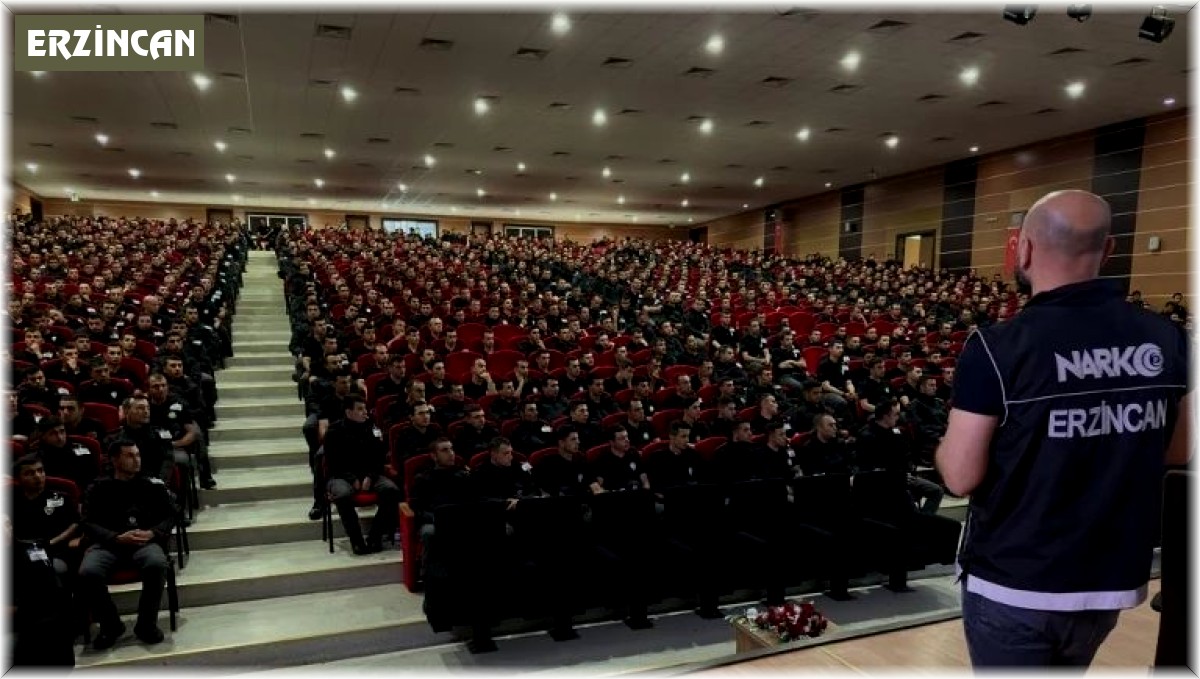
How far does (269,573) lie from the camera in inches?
180

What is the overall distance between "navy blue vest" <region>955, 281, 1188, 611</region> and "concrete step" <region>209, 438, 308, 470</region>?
5948 mm

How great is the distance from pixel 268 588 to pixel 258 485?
1.36 metres

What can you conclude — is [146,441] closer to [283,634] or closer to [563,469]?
[283,634]

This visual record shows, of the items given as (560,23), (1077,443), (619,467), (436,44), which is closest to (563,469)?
(619,467)

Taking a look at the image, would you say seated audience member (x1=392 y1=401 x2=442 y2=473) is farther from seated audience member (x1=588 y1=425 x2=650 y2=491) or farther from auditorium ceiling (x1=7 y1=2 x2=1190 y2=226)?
auditorium ceiling (x1=7 y1=2 x2=1190 y2=226)

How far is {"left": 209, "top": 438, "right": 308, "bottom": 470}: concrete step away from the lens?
6.15 m

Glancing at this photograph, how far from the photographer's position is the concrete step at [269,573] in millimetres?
4367

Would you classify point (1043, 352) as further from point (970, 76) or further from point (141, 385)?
point (970, 76)

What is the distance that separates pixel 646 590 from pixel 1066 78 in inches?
387

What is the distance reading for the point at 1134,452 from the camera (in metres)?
1.17

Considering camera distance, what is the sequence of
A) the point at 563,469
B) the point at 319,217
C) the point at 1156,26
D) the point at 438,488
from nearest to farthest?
the point at 438,488 → the point at 563,469 → the point at 1156,26 → the point at 319,217

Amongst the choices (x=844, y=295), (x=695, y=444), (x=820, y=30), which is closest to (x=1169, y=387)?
(x=695, y=444)

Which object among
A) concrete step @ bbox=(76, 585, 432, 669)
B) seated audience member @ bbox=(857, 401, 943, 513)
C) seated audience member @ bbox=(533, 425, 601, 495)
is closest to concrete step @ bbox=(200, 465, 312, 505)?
concrete step @ bbox=(76, 585, 432, 669)

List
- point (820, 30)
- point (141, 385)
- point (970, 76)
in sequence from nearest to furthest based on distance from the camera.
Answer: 1. point (141, 385)
2. point (820, 30)
3. point (970, 76)
